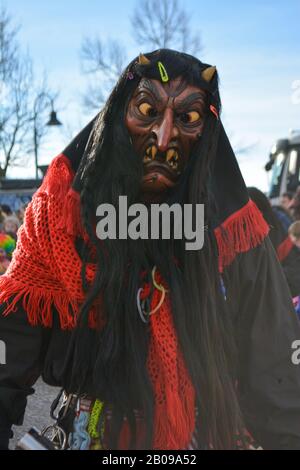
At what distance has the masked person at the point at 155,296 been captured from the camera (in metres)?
1.58

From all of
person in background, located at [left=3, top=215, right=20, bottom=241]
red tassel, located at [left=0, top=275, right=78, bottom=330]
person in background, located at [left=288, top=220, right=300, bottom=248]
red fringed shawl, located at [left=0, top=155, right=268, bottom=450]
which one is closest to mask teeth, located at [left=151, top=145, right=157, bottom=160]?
red fringed shawl, located at [left=0, top=155, right=268, bottom=450]

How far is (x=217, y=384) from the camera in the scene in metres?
1.58

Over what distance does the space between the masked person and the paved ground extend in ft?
8.72

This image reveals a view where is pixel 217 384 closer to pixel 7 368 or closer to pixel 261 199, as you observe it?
pixel 7 368

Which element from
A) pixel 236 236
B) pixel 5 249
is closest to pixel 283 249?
pixel 5 249

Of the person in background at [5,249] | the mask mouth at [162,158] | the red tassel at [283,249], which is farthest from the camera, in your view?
the person in background at [5,249]

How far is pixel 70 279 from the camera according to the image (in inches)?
64.4

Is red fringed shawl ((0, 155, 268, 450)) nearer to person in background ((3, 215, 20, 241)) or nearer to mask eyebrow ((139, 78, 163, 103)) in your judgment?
mask eyebrow ((139, 78, 163, 103))

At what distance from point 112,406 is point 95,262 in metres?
0.36

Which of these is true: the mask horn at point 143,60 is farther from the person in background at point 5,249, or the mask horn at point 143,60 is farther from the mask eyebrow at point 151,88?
the person in background at point 5,249

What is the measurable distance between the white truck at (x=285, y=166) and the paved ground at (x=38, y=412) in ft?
24.9

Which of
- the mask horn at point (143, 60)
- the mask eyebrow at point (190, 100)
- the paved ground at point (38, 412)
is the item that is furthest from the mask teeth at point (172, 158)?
the paved ground at point (38, 412)

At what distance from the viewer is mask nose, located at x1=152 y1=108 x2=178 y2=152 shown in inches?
64.3

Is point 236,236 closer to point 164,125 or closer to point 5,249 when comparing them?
point 164,125
